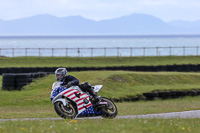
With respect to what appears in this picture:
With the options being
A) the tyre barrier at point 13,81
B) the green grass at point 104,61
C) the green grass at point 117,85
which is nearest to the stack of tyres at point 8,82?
the tyre barrier at point 13,81

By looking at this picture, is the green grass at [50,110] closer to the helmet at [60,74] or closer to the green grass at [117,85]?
the green grass at [117,85]

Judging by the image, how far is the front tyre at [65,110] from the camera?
1288 centimetres

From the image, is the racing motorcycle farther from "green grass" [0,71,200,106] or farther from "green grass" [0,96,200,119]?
"green grass" [0,71,200,106]

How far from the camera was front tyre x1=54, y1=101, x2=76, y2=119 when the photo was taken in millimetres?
12875

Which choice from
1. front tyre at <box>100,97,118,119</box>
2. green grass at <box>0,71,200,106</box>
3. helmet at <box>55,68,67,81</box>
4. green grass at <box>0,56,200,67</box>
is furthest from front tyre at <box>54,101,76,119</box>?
green grass at <box>0,56,200,67</box>

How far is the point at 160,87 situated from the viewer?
30.5 metres

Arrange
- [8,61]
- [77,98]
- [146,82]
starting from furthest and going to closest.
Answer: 1. [8,61]
2. [146,82]
3. [77,98]

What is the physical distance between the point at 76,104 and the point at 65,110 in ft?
1.27

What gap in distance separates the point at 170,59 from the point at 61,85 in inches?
1839

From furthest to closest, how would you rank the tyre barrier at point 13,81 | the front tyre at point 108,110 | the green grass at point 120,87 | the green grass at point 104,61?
the green grass at point 104,61
the tyre barrier at point 13,81
the green grass at point 120,87
the front tyre at point 108,110

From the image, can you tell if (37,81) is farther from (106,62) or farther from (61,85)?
(106,62)

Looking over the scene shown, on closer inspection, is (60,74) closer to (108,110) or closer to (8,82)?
(108,110)

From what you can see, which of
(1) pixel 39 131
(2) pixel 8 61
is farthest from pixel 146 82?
(2) pixel 8 61

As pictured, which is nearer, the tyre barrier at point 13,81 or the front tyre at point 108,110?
the front tyre at point 108,110
